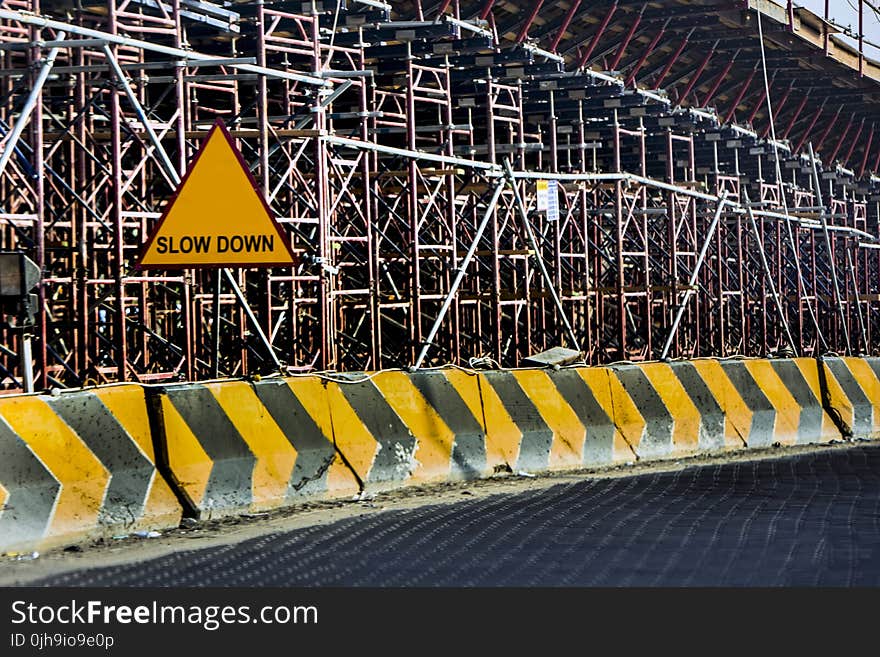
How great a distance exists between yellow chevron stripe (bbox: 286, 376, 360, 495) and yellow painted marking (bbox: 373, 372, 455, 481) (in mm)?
778

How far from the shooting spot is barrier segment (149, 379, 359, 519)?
42.2ft

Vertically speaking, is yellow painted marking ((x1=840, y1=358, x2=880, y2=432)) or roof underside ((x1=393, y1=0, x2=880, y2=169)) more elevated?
roof underside ((x1=393, y1=0, x2=880, y2=169))

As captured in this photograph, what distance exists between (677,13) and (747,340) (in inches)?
268

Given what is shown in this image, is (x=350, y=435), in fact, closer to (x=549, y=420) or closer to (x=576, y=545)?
(x=549, y=420)

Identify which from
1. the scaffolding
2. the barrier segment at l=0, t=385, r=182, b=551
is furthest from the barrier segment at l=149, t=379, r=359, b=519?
the scaffolding

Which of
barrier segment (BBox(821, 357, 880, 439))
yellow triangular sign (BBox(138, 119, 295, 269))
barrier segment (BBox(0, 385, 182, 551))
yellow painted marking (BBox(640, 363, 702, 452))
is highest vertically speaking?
yellow triangular sign (BBox(138, 119, 295, 269))

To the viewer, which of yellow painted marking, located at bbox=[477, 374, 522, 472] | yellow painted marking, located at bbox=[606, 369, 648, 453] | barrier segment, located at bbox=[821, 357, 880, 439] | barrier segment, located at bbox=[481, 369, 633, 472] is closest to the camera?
yellow painted marking, located at bbox=[477, 374, 522, 472]

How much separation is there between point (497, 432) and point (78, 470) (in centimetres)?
521

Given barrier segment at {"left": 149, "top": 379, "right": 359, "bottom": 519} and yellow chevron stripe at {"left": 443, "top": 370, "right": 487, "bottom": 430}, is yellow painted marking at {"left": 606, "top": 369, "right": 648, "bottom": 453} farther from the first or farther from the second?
barrier segment at {"left": 149, "top": 379, "right": 359, "bottom": 519}

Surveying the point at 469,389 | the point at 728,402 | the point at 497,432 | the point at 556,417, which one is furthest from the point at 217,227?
the point at 728,402

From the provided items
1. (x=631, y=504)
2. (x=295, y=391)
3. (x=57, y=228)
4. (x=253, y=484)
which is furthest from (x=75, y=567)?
(x=57, y=228)

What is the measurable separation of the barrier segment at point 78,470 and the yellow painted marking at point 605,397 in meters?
5.93

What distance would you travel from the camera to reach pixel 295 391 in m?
14.2

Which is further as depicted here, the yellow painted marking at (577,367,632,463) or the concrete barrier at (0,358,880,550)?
the yellow painted marking at (577,367,632,463)
